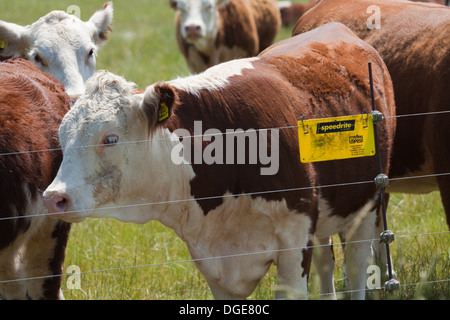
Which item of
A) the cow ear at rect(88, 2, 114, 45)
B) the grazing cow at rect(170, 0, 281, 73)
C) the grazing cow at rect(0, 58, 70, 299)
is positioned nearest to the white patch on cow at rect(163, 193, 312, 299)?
the grazing cow at rect(0, 58, 70, 299)

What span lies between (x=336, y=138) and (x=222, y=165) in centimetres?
72

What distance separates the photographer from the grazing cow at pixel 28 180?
409 cm

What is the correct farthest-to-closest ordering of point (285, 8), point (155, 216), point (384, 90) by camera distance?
point (285, 8), point (384, 90), point (155, 216)

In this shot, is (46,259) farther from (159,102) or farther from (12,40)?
(12,40)

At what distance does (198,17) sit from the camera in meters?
12.2

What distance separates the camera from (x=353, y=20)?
19.6 ft

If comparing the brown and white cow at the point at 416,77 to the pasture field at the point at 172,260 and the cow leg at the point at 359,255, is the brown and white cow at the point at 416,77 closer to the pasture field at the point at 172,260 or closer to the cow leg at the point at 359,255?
the pasture field at the point at 172,260

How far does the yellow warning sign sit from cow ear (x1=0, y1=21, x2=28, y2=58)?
2914 millimetres

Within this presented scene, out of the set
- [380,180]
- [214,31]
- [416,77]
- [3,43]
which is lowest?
[380,180]

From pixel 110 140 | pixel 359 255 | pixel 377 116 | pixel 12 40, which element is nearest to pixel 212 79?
pixel 110 140

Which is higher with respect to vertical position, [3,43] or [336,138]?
[3,43]
